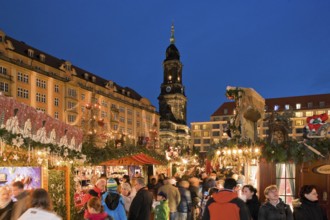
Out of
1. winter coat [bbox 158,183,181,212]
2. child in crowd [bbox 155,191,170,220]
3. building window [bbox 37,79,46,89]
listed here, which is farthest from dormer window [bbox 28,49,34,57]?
child in crowd [bbox 155,191,170,220]

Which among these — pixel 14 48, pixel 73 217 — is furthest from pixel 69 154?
pixel 14 48

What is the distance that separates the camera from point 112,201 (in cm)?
658

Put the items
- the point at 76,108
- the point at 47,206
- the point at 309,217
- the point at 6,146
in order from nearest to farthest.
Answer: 1. the point at 47,206
2. the point at 309,217
3. the point at 6,146
4. the point at 76,108

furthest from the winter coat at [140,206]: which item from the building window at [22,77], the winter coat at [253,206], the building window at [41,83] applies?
the building window at [41,83]

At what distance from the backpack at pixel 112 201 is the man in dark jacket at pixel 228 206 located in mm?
1891

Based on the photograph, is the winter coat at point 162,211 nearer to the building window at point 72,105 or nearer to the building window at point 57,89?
the building window at point 57,89

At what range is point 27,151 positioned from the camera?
29.8ft

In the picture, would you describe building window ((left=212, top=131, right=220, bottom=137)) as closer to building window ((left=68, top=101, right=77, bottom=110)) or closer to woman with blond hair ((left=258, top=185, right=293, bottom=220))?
building window ((left=68, top=101, right=77, bottom=110))

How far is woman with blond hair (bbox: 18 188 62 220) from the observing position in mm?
3766

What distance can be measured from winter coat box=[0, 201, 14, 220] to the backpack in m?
1.68

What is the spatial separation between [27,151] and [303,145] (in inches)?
278

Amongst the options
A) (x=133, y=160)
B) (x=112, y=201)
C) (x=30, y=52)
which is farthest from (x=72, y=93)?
(x=112, y=201)

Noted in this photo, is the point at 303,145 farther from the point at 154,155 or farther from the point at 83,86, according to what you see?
the point at 83,86

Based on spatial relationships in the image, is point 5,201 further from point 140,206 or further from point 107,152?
point 107,152
